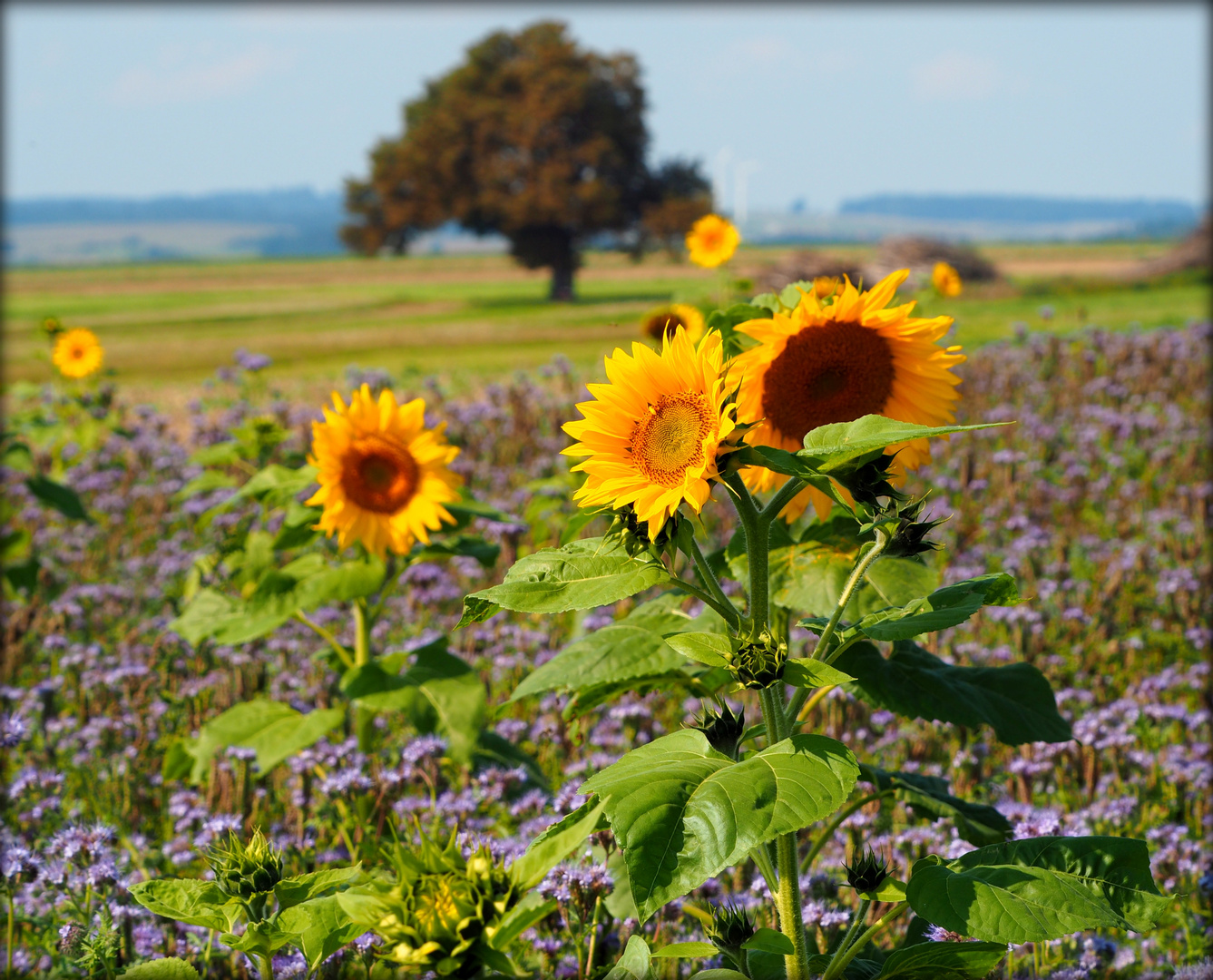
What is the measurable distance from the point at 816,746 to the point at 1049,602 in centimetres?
402

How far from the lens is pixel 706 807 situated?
1872 millimetres

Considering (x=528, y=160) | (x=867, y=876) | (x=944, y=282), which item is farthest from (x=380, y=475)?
(x=528, y=160)

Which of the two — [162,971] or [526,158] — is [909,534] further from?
[526,158]

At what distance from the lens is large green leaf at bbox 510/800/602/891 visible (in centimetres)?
196

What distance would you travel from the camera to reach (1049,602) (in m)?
5.56

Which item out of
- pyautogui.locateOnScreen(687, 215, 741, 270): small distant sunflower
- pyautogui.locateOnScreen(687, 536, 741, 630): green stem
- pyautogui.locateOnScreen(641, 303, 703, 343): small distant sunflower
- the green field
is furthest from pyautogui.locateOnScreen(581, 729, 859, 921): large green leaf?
pyautogui.locateOnScreen(687, 215, 741, 270): small distant sunflower

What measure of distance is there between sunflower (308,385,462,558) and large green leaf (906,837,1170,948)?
7.36 ft

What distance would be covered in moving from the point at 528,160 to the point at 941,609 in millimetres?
37490

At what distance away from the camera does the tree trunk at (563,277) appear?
39.7 metres

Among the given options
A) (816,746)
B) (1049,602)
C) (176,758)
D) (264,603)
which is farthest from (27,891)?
(1049,602)

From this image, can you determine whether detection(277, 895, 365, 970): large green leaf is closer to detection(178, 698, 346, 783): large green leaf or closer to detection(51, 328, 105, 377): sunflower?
detection(178, 698, 346, 783): large green leaf

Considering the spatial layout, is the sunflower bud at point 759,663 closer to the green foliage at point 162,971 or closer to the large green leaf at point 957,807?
the large green leaf at point 957,807

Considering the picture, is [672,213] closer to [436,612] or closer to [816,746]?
[436,612]

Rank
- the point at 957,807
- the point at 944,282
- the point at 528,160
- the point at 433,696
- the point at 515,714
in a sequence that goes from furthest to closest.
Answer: the point at 528,160
the point at 944,282
the point at 515,714
the point at 433,696
the point at 957,807
